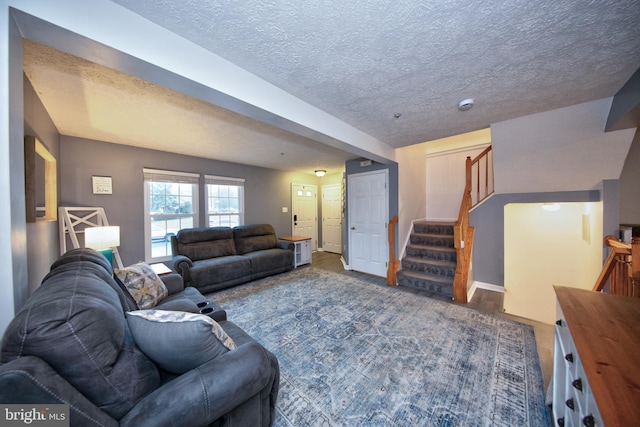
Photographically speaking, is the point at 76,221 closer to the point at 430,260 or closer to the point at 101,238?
the point at 101,238

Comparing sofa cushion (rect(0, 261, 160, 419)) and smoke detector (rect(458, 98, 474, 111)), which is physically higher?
smoke detector (rect(458, 98, 474, 111))

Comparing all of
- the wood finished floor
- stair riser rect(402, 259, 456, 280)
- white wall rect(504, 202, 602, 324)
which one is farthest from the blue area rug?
white wall rect(504, 202, 602, 324)

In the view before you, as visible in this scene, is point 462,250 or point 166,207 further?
point 166,207

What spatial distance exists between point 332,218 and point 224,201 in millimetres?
3070

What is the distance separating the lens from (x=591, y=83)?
187 cm

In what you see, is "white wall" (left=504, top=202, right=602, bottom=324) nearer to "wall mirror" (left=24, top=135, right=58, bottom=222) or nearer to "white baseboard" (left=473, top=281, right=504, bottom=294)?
"white baseboard" (left=473, top=281, right=504, bottom=294)

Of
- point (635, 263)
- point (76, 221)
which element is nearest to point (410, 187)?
point (635, 263)

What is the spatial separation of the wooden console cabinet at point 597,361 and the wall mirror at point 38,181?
3.17 m

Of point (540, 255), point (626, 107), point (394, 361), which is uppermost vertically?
point (626, 107)

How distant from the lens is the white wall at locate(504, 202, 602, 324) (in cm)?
371

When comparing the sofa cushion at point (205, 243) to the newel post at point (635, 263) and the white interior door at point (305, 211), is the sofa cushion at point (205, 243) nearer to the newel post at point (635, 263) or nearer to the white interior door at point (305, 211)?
the white interior door at point (305, 211)

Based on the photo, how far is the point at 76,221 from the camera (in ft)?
9.80

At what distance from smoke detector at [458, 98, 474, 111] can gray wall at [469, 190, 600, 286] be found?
6.27ft

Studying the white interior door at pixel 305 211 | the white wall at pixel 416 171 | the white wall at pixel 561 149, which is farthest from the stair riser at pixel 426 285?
the white interior door at pixel 305 211
